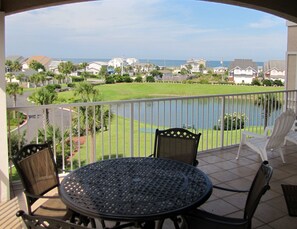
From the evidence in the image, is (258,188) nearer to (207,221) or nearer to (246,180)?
(207,221)

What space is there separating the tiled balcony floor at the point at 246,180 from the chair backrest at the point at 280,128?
0.38m

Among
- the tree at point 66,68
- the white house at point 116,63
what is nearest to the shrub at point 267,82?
the white house at point 116,63

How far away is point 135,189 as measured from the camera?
89.7 inches

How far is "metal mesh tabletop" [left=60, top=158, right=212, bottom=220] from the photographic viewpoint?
6.43 feet

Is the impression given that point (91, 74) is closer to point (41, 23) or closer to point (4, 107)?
point (41, 23)

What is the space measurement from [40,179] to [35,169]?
105 mm

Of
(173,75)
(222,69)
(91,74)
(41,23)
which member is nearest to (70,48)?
(41,23)

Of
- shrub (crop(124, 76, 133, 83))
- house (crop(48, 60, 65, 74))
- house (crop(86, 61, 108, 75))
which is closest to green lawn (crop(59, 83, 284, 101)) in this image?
shrub (crop(124, 76, 133, 83))

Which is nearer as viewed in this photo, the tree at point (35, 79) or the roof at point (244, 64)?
the tree at point (35, 79)

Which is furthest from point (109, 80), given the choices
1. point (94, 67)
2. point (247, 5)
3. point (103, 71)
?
point (247, 5)

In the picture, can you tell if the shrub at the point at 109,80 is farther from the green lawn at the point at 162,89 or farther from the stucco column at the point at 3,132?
the stucco column at the point at 3,132

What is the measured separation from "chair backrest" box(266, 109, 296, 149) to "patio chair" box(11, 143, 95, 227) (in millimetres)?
3359

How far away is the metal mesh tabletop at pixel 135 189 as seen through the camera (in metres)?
1.96

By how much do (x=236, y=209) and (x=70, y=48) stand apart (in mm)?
25109
